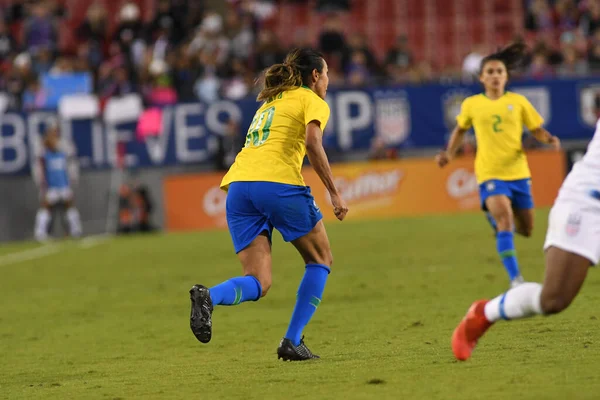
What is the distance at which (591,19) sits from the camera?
24.3 meters

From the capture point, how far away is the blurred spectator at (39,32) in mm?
26828

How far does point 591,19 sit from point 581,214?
20.0 metres

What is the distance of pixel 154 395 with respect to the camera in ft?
20.9

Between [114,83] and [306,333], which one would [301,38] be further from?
[306,333]

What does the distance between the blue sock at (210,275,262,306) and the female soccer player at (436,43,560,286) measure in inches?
156

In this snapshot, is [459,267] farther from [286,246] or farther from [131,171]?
[131,171]

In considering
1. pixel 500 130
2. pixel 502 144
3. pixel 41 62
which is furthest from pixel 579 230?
pixel 41 62

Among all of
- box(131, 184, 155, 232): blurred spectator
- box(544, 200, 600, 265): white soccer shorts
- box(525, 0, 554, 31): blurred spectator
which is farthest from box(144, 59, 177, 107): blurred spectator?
box(544, 200, 600, 265): white soccer shorts

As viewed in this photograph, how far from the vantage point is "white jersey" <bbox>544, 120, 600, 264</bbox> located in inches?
214

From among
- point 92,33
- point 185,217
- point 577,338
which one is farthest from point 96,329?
point 92,33

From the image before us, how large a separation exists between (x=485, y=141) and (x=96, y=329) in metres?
4.29

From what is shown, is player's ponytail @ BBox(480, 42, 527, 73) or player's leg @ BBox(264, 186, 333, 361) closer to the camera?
player's leg @ BBox(264, 186, 333, 361)

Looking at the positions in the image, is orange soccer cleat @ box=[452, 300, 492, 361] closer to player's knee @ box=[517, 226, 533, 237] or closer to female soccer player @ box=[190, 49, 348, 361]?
female soccer player @ box=[190, 49, 348, 361]

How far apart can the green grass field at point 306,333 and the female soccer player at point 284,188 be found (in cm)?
52
